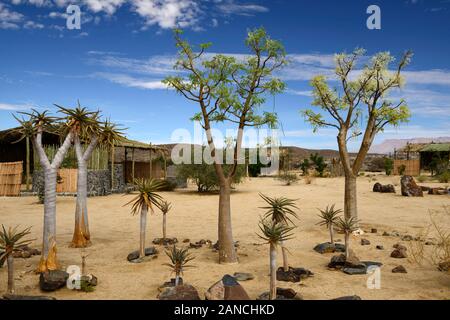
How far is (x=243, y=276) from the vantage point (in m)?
6.74

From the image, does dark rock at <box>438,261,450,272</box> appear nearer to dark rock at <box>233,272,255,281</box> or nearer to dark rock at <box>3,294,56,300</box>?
dark rock at <box>233,272,255,281</box>

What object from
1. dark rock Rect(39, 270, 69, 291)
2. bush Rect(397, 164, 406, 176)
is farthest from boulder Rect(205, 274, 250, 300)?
bush Rect(397, 164, 406, 176)

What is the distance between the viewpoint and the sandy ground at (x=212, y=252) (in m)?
6.20

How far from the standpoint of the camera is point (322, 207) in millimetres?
15719

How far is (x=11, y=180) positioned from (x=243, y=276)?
17080mm

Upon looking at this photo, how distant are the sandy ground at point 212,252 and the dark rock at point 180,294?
53cm

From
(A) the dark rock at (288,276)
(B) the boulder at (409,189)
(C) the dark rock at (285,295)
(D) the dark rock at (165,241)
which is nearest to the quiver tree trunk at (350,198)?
(A) the dark rock at (288,276)

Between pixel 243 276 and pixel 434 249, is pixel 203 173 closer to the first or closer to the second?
pixel 434 249

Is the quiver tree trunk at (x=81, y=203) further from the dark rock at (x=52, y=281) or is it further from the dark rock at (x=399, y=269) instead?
the dark rock at (x=399, y=269)

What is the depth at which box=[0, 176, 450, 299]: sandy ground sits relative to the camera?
20.3 ft

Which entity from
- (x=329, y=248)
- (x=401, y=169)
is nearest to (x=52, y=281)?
(x=329, y=248)
